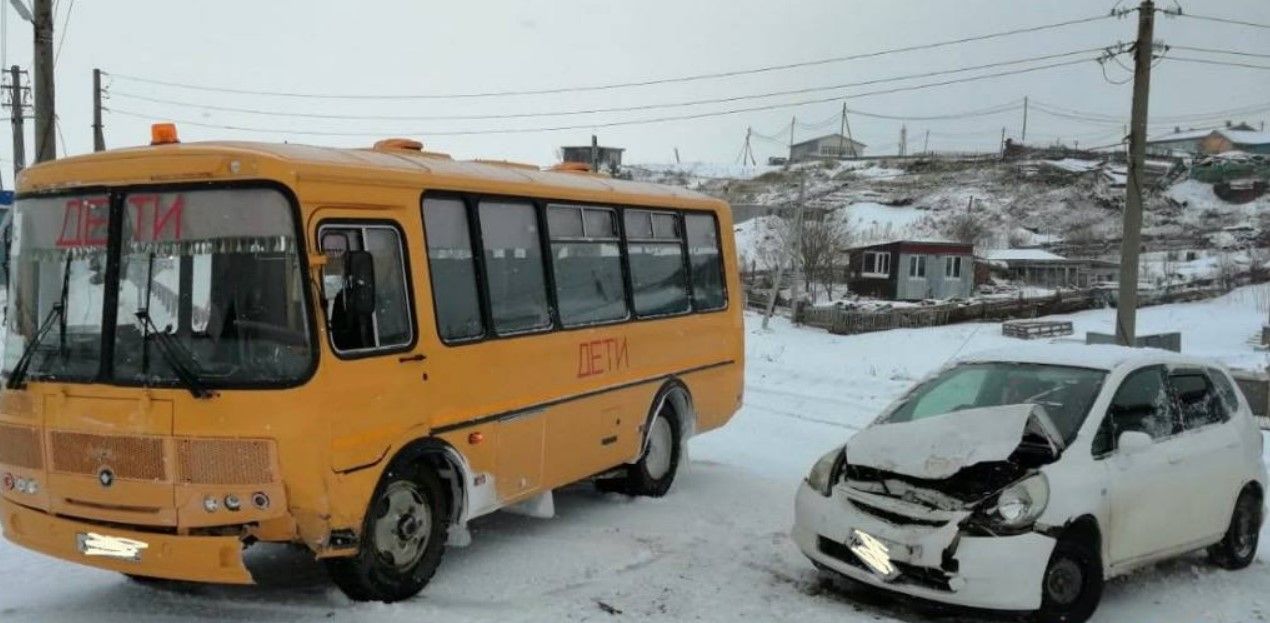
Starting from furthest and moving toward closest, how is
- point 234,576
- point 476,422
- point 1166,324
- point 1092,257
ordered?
point 1092,257
point 1166,324
point 476,422
point 234,576

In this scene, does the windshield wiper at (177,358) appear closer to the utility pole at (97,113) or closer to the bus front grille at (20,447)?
the bus front grille at (20,447)

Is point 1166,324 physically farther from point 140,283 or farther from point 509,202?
point 140,283

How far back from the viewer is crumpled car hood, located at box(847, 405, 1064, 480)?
6.05m

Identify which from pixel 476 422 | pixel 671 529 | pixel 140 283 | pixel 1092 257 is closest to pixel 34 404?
pixel 140 283

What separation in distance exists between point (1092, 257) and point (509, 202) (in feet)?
198

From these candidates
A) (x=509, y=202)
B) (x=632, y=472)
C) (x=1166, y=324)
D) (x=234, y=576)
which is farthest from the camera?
(x=1166, y=324)

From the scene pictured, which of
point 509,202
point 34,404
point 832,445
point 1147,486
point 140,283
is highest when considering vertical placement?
point 509,202

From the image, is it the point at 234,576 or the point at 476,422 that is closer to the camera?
the point at 234,576

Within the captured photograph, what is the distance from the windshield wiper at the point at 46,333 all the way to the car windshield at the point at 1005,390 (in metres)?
5.26

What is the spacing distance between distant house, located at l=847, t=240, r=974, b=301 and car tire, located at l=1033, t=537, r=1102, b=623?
4681cm

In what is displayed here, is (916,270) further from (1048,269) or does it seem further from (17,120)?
(17,120)

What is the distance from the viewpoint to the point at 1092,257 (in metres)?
60.8

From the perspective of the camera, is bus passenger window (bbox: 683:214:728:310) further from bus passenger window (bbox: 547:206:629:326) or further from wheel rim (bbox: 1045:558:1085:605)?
wheel rim (bbox: 1045:558:1085:605)

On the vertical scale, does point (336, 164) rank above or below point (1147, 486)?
above
